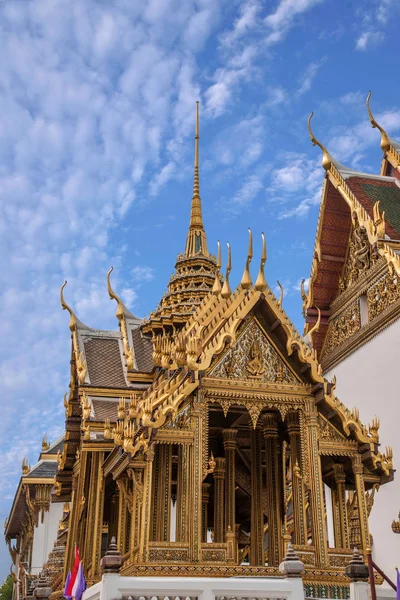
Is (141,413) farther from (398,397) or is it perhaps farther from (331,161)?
(331,161)

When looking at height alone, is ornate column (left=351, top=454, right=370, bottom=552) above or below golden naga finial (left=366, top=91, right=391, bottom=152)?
below

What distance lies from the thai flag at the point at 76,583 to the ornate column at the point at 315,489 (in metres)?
2.52

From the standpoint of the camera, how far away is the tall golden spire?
49.6 ft

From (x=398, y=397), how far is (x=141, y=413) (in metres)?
6.24

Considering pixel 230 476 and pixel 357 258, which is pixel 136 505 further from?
pixel 357 258

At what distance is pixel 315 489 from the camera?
8867mm

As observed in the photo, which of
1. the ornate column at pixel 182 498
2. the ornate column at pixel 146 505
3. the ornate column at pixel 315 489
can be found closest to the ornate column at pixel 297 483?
the ornate column at pixel 315 489

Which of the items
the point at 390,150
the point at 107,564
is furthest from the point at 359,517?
the point at 390,150

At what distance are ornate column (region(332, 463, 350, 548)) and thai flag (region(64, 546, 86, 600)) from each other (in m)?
3.01

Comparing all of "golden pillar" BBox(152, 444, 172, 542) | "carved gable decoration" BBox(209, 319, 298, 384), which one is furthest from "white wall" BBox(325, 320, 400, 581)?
"golden pillar" BBox(152, 444, 172, 542)

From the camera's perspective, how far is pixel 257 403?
29.8ft

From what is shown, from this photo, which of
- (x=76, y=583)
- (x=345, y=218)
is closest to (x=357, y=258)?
(x=345, y=218)

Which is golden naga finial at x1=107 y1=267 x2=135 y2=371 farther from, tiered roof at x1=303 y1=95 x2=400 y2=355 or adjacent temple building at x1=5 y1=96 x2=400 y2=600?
tiered roof at x1=303 y1=95 x2=400 y2=355

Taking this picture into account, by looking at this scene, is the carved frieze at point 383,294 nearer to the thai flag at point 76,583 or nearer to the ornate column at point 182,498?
the ornate column at point 182,498
